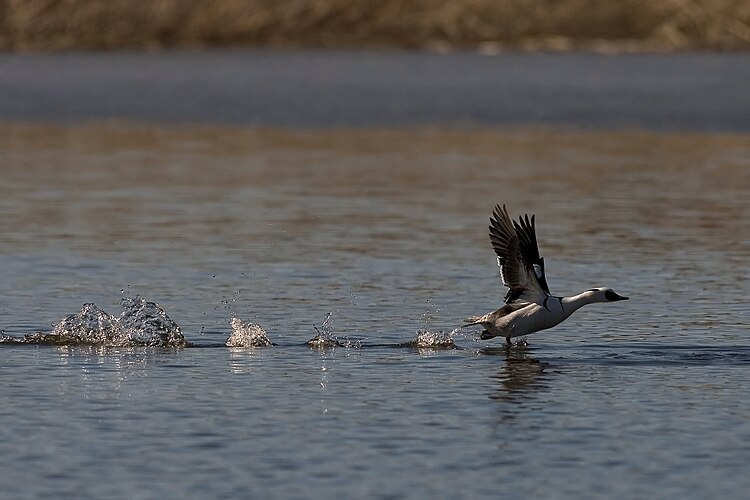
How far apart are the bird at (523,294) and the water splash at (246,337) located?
7.27 feet

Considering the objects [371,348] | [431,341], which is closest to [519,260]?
[431,341]

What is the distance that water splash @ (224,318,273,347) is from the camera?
1972 centimetres

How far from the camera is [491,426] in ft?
51.8

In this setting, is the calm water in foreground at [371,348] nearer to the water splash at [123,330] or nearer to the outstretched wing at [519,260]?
the water splash at [123,330]

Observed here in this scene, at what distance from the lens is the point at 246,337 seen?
19766 millimetres

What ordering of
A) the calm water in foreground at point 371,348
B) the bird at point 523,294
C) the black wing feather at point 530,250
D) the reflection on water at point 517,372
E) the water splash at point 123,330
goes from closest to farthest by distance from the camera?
the calm water in foreground at point 371,348 < the reflection on water at point 517,372 < the black wing feather at point 530,250 < the bird at point 523,294 < the water splash at point 123,330

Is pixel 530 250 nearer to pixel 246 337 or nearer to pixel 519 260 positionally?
pixel 519 260

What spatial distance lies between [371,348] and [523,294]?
5.36 ft

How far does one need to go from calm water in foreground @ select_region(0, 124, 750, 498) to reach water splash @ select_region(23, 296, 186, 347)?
362mm

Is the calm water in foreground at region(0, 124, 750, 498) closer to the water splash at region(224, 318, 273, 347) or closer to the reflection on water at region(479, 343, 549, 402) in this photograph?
the reflection on water at region(479, 343, 549, 402)

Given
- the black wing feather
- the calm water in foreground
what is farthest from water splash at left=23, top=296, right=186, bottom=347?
the black wing feather

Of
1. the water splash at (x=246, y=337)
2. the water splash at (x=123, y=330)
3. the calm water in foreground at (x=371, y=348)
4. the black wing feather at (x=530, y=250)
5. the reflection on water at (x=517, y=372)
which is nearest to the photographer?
the calm water in foreground at (x=371, y=348)

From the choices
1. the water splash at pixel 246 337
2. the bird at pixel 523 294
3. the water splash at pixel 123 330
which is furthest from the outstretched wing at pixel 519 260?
the water splash at pixel 123 330

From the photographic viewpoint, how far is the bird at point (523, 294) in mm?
19141
